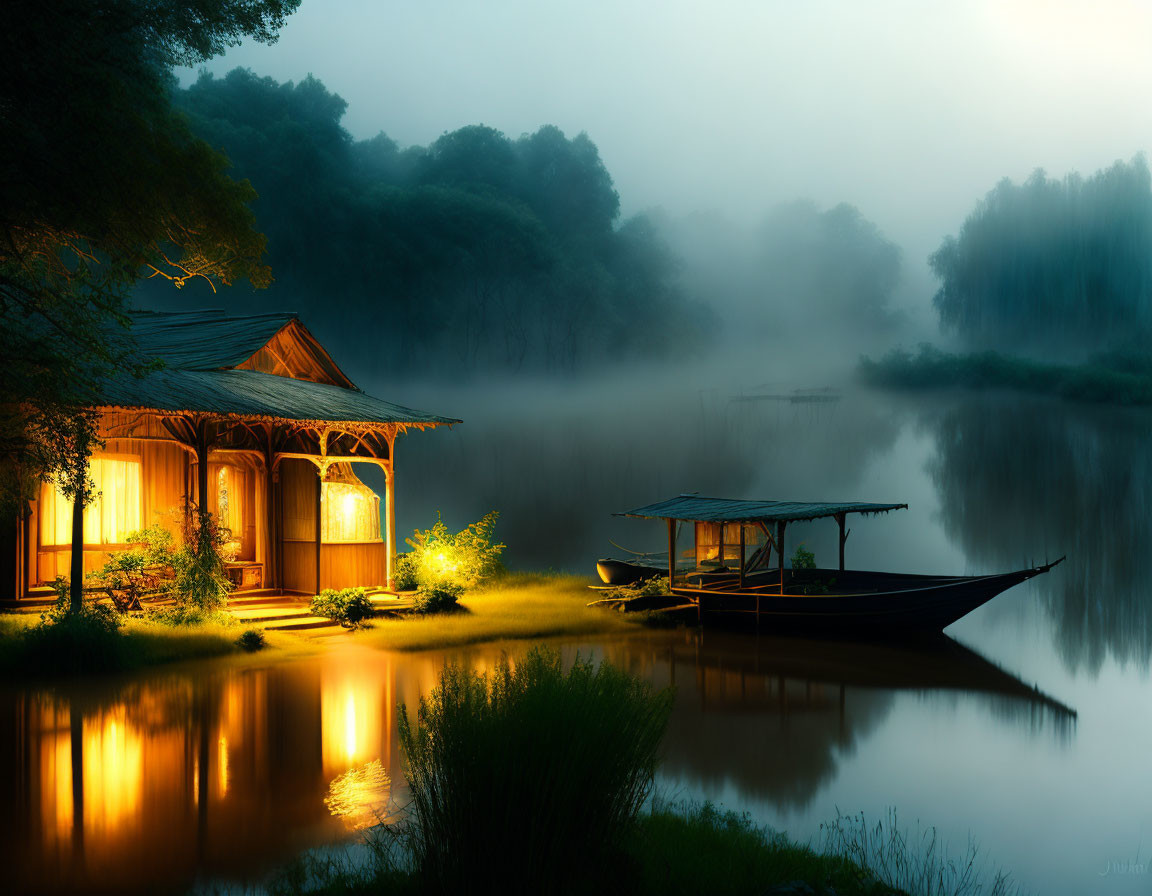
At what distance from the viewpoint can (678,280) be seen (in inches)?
2653

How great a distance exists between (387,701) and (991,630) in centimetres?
1412

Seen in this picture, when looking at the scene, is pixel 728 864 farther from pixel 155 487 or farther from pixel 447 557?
pixel 447 557

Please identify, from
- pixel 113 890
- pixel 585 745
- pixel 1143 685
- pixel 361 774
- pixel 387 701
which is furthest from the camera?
pixel 1143 685

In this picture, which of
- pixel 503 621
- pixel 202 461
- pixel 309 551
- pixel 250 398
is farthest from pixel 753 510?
pixel 202 461

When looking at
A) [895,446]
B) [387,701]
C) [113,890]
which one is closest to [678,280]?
[895,446]

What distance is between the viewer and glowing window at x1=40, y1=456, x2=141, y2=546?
15.1 m

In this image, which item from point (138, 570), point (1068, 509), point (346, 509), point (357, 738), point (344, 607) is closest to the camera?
point (357, 738)

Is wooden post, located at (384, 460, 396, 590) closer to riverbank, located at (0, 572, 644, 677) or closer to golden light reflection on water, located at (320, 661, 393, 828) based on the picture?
riverbank, located at (0, 572, 644, 677)

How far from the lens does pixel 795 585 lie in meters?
18.6

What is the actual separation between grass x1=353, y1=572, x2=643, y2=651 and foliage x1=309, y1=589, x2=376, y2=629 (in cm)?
31

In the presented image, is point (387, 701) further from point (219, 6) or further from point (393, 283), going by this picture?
point (393, 283)

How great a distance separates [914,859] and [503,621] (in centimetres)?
1021

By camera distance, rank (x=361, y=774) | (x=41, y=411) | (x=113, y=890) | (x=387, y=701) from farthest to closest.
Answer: (x=387, y=701) < (x=41, y=411) < (x=361, y=774) < (x=113, y=890)

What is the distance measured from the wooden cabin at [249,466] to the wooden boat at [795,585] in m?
5.83
